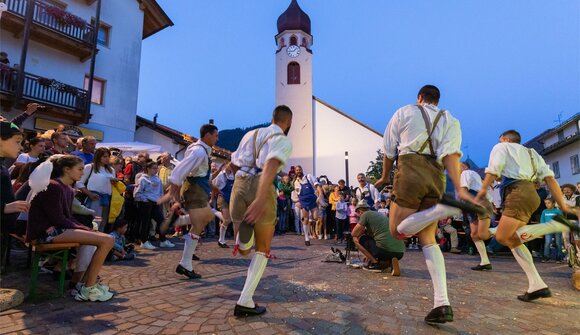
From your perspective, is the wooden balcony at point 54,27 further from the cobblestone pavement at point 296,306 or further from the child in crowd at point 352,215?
the cobblestone pavement at point 296,306

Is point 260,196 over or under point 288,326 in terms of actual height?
over

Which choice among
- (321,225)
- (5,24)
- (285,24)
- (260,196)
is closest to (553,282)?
(260,196)

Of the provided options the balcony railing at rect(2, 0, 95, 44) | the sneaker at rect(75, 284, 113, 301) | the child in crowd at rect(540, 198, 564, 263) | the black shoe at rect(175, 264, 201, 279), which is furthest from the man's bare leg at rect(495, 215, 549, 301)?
the balcony railing at rect(2, 0, 95, 44)

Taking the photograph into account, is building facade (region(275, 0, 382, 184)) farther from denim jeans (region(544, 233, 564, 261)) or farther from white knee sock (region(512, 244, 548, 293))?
white knee sock (region(512, 244, 548, 293))

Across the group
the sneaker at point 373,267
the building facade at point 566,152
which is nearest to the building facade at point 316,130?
the building facade at point 566,152

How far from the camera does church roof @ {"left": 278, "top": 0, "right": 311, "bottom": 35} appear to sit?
141 ft

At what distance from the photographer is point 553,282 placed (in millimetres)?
5832

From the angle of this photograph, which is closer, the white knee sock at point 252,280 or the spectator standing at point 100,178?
the white knee sock at point 252,280

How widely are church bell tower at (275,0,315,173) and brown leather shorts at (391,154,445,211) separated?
117ft

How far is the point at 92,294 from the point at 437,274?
3.65 metres

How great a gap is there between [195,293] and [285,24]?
43811mm

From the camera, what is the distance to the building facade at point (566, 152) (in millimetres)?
26656

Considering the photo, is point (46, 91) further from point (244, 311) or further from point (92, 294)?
point (244, 311)

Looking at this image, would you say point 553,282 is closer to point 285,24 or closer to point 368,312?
point 368,312
